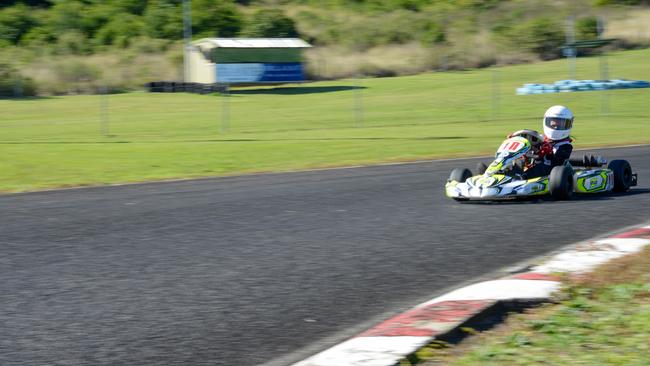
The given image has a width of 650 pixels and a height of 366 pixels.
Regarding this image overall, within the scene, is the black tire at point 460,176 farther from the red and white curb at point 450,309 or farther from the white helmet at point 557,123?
the red and white curb at point 450,309

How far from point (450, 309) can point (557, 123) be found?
6226 millimetres

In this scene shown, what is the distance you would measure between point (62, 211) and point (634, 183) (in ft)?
22.5

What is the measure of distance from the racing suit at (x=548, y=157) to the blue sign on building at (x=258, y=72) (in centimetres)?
3170

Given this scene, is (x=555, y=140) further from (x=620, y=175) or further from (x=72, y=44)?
(x=72, y=44)

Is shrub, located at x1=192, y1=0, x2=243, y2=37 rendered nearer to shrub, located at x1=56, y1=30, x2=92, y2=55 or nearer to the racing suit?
shrub, located at x1=56, y1=30, x2=92, y2=55

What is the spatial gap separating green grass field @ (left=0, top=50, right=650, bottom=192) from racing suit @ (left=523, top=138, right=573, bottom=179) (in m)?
5.94

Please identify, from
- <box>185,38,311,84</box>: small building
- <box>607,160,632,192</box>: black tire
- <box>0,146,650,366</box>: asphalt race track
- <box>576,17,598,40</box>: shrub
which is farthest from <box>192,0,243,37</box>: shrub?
<box>607,160,632,192</box>: black tire

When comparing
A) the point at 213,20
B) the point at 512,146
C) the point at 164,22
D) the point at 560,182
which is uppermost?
the point at 213,20

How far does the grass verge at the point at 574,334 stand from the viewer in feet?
14.0

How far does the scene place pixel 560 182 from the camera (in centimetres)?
1042

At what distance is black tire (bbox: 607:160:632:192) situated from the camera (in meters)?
11.3

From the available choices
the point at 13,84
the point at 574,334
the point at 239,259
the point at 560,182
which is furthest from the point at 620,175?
the point at 13,84

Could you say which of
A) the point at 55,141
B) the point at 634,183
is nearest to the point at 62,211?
the point at 634,183

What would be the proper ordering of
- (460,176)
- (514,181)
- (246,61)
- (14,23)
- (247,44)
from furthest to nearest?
(14,23), (247,44), (246,61), (460,176), (514,181)
